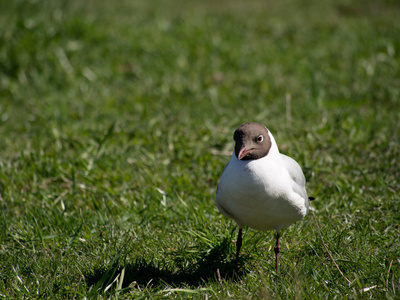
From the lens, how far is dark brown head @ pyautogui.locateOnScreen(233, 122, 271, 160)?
3.14 m

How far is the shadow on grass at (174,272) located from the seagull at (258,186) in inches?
17.1

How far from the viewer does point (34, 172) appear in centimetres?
473

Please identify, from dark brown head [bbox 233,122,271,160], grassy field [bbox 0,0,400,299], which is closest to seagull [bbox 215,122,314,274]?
dark brown head [bbox 233,122,271,160]

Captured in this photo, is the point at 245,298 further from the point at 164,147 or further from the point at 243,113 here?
the point at 243,113


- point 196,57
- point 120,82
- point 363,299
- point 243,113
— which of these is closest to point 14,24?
point 120,82

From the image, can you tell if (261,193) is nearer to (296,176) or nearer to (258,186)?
(258,186)

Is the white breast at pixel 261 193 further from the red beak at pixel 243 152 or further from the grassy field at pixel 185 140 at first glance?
the grassy field at pixel 185 140

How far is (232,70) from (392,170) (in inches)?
117

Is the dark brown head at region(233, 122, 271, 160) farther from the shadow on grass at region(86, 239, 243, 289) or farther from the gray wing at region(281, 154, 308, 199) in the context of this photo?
the shadow on grass at region(86, 239, 243, 289)

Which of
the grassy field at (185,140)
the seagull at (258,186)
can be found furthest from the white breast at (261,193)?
the grassy field at (185,140)

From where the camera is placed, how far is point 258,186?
3.08 metres

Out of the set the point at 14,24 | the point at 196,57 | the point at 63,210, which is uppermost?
the point at 14,24

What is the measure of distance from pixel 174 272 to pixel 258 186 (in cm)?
94

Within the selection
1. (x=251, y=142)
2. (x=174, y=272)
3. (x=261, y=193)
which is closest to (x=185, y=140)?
(x=174, y=272)
